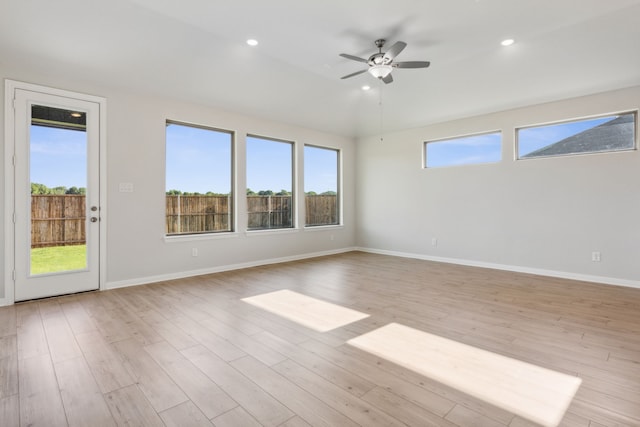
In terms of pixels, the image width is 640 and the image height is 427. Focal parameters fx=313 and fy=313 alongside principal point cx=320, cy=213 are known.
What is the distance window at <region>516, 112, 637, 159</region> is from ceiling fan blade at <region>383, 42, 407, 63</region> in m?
3.07

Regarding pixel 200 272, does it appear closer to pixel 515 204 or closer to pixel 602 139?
pixel 515 204

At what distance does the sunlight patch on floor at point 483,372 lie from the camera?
1755 millimetres

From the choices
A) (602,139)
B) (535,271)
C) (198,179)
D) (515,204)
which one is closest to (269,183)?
(198,179)

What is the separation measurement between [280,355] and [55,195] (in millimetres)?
3537

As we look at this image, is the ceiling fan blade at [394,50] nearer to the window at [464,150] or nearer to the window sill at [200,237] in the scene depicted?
the window at [464,150]

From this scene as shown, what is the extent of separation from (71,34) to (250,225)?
11.6 feet

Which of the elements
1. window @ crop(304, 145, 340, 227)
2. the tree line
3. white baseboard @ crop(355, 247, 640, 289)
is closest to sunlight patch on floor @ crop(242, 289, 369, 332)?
the tree line

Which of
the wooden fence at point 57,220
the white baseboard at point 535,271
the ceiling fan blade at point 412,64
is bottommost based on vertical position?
the white baseboard at point 535,271

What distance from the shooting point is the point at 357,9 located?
127 inches

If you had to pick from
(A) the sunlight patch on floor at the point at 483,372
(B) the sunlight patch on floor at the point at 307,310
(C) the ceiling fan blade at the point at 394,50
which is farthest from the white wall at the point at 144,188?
(A) the sunlight patch on floor at the point at 483,372

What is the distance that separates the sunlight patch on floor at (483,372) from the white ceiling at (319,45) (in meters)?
3.20

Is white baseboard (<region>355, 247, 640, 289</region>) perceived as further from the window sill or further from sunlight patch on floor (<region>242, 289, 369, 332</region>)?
the window sill

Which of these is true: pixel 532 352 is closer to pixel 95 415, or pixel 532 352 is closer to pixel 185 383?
pixel 185 383

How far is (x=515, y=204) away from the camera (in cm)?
521
